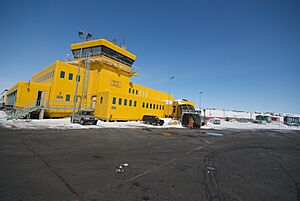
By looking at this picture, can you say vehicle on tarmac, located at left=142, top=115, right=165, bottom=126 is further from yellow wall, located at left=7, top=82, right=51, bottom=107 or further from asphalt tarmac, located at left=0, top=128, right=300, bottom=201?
asphalt tarmac, located at left=0, top=128, right=300, bottom=201

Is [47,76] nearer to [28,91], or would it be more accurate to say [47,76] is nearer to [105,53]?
[28,91]

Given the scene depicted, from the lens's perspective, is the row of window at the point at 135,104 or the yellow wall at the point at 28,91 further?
the row of window at the point at 135,104

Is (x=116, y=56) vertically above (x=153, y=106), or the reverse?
(x=116, y=56)

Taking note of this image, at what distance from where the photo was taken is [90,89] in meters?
34.9

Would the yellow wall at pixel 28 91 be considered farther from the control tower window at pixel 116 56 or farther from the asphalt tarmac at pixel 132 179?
the asphalt tarmac at pixel 132 179

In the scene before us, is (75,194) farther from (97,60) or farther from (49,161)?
(97,60)

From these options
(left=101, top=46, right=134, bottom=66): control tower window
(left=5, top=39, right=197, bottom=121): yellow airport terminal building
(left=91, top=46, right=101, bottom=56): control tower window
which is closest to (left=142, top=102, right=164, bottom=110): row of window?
(left=5, top=39, right=197, bottom=121): yellow airport terminal building

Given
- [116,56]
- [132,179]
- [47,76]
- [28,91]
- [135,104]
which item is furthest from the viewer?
[116,56]

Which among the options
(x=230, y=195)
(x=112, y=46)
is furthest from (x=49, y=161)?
(x=112, y=46)

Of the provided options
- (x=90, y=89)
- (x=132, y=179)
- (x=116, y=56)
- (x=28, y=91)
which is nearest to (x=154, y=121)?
(x=90, y=89)

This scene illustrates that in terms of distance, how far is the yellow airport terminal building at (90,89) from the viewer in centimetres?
2755

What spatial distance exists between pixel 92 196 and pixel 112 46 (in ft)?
120

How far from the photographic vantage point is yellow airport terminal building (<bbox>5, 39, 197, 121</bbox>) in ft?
90.4

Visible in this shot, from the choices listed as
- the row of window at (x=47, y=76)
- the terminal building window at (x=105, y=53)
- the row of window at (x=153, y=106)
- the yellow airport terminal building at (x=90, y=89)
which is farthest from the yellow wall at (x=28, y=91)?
the row of window at (x=153, y=106)
